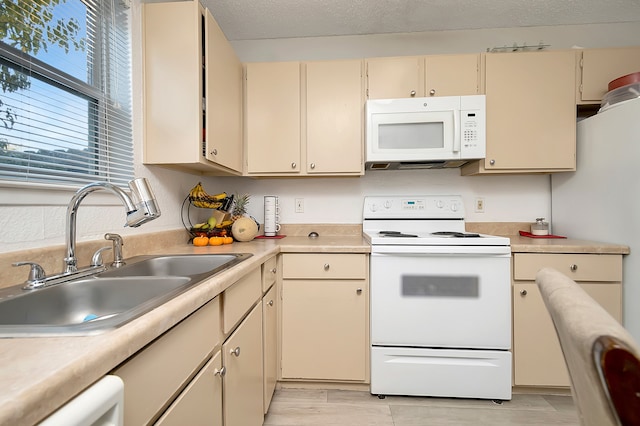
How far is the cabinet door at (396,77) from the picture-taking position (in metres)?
1.88

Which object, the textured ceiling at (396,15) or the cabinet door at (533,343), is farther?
the textured ceiling at (396,15)

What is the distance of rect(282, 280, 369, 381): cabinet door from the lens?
5.41 ft

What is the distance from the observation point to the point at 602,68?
5.86 ft

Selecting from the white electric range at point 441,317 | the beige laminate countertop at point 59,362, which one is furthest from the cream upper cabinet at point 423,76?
the beige laminate countertop at point 59,362

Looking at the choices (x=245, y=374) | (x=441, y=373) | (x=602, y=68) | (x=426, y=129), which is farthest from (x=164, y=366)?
(x=602, y=68)

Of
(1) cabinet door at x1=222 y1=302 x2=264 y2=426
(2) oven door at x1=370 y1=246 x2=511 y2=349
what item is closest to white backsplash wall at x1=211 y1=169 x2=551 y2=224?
(2) oven door at x1=370 y1=246 x2=511 y2=349

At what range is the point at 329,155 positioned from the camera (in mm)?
1938

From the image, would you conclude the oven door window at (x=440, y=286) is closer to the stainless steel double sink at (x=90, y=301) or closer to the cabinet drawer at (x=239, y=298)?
the cabinet drawer at (x=239, y=298)

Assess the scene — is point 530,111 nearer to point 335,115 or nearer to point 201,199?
point 335,115

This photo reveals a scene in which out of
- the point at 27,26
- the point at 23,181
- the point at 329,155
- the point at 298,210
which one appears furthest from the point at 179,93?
the point at 298,210

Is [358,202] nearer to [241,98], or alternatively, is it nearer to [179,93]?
[241,98]

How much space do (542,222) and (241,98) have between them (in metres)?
2.33

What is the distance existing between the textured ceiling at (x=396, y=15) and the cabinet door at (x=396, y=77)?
39cm

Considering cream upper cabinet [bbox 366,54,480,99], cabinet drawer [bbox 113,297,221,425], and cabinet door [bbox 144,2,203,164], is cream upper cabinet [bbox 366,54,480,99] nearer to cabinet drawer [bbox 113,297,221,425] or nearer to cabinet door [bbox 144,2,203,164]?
cabinet door [bbox 144,2,203,164]
